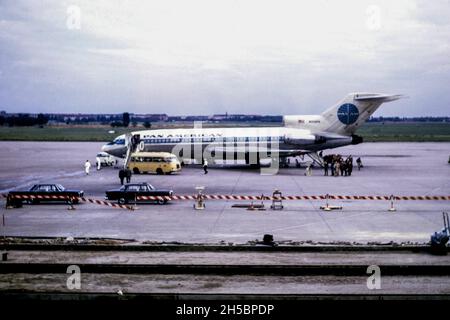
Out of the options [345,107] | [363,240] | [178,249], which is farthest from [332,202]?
[345,107]

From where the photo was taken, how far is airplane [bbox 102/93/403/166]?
60656 millimetres

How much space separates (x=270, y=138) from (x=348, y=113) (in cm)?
859

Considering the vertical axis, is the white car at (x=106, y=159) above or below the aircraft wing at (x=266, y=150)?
below

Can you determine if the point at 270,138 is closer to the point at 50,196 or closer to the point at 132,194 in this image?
the point at 132,194

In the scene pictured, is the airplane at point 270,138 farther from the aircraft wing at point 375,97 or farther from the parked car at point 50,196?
the parked car at point 50,196

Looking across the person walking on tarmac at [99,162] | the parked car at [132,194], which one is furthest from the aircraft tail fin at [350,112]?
the parked car at [132,194]

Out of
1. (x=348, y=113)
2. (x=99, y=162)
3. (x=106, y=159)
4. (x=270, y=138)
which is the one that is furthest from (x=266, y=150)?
(x=106, y=159)

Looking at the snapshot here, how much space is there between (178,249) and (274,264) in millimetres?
3858

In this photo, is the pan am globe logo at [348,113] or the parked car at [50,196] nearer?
the parked car at [50,196]

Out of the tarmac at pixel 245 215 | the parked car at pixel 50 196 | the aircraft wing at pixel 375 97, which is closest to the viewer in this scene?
the tarmac at pixel 245 215

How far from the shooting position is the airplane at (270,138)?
60.7 metres

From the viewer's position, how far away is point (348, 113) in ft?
202

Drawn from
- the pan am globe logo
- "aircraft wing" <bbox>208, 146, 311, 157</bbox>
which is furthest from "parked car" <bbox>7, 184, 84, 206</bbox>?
the pan am globe logo

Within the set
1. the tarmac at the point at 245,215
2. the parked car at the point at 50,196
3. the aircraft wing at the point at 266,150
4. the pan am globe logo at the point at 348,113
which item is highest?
the pan am globe logo at the point at 348,113
